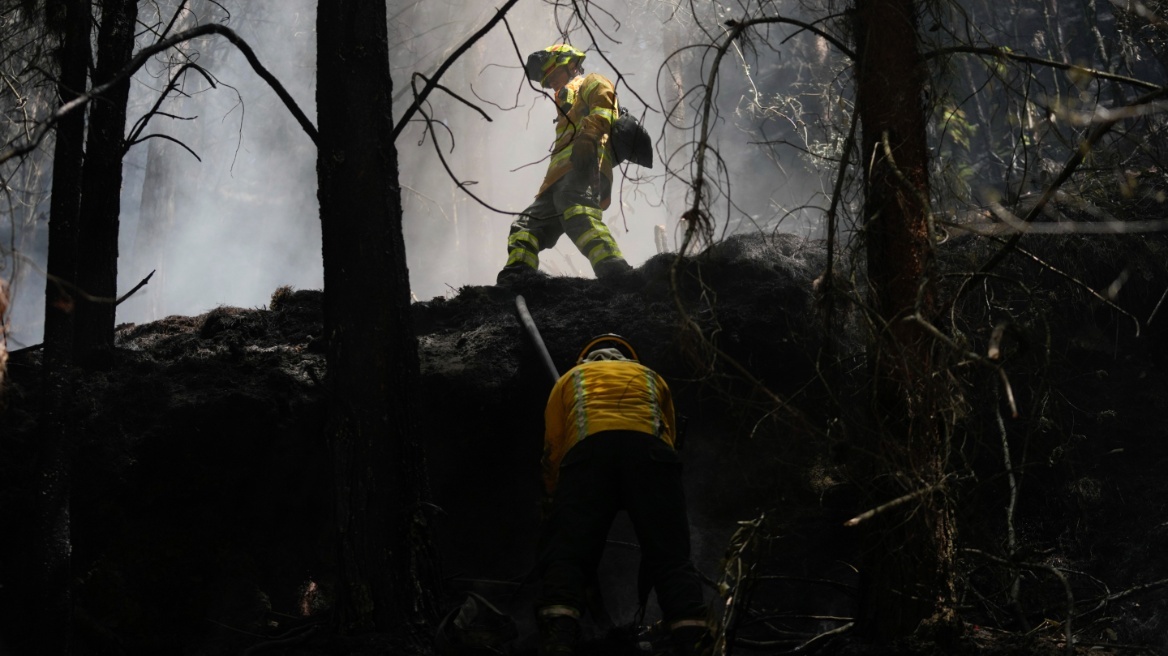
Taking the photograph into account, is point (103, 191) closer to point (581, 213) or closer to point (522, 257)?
point (522, 257)

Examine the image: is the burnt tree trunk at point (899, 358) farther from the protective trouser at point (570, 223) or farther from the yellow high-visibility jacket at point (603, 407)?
the protective trouser at point (570, 223)

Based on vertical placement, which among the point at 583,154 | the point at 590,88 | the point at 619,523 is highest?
the point at 590,88

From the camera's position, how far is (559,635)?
3.68 m

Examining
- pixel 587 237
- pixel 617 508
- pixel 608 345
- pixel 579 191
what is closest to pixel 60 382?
pixel 617 508

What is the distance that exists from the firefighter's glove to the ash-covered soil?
944 millimetres

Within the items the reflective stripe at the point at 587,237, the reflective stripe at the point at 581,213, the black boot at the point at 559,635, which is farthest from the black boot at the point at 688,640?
the reflective stripe at the point at 581,213

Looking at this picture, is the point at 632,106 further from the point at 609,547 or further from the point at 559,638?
the point at 559,638

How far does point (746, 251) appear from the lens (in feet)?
20.6

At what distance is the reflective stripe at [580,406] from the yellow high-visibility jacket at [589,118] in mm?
2593

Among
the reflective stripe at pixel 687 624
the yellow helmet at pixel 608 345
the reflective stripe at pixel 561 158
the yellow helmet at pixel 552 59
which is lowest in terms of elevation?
the reflective stripe at pixel 687 624

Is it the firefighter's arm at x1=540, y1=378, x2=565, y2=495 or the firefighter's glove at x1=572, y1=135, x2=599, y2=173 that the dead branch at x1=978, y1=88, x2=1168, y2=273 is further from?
the firefighter's glove at x1=572, y1=135, x2=599, y2=173

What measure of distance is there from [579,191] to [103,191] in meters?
3.26

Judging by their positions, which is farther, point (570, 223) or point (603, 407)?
point (570, 223)

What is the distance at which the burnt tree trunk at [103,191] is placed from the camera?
4.86 m
